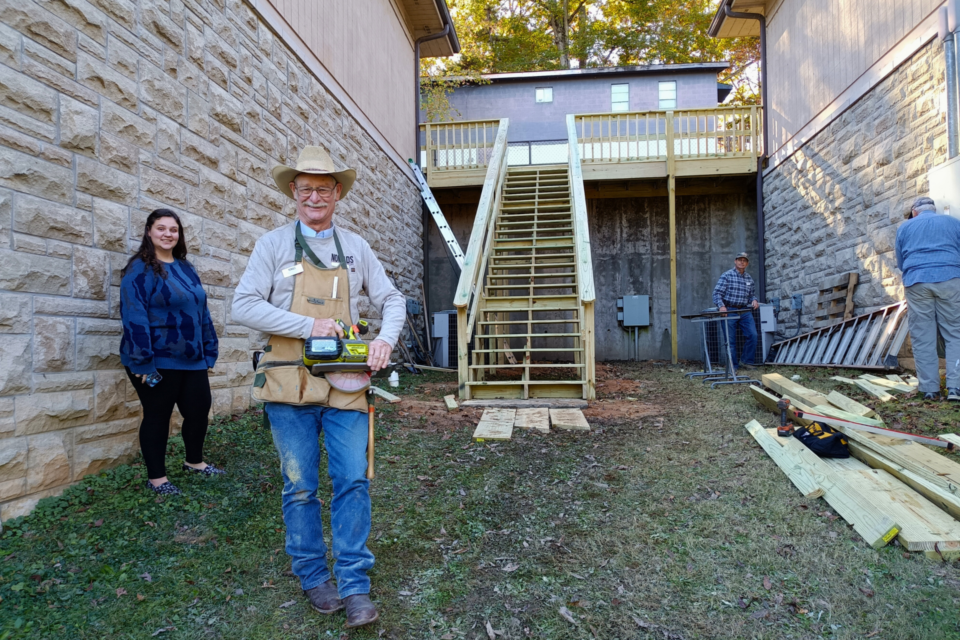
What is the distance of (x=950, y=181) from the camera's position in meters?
5.54

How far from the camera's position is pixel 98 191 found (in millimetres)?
3439

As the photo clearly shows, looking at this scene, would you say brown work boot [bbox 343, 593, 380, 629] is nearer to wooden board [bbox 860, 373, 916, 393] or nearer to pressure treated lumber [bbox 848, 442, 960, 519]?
pressure treated lumber [bbox 848, 442, 960, 519]

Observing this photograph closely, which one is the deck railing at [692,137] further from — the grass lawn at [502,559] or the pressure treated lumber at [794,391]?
the grass lawn at [502,559]

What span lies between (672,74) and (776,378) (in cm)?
1150

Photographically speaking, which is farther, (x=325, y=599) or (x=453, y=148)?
(x=453, y=148)

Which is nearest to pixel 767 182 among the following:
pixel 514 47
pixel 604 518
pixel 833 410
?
pixel 833 410

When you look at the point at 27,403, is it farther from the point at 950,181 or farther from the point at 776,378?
the point at 950,181

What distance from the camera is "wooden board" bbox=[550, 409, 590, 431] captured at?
200 inches

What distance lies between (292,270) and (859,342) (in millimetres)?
7276

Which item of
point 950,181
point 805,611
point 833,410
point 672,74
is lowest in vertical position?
point 805,611

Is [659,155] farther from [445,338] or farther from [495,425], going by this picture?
[495,425]

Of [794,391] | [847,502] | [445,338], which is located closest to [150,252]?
[847,502]

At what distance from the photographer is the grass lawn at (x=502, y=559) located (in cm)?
219

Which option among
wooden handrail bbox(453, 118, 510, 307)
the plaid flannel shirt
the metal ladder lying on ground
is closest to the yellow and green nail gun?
wooden handrail bbox(453, 118, 510, 307)
